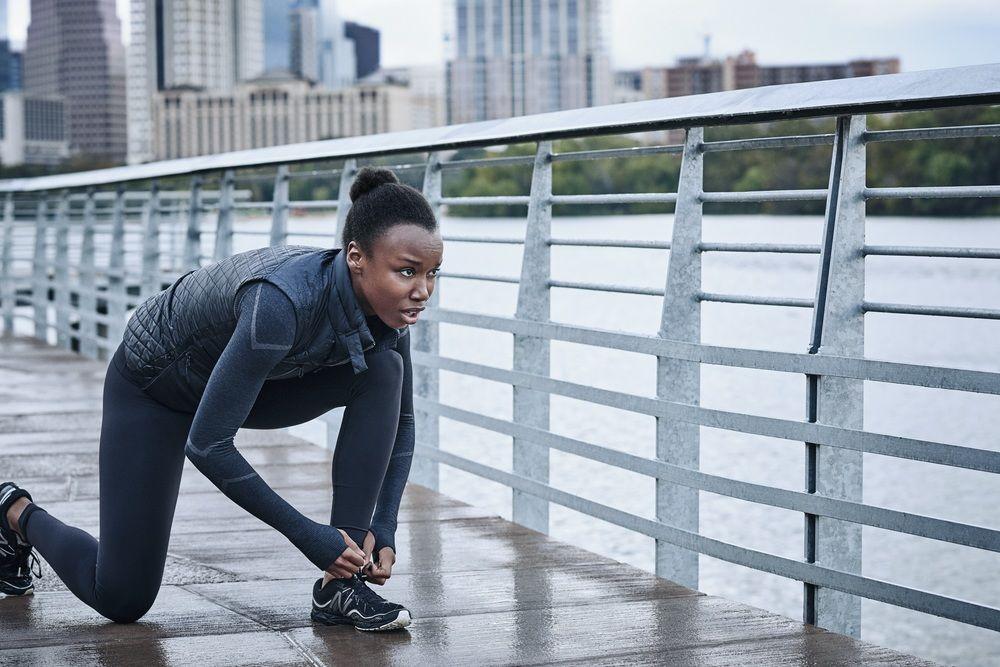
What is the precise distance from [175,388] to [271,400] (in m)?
0.23

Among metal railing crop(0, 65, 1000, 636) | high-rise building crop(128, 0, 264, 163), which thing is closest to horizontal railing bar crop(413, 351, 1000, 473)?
metal railing crop(0, 65, 1000, 636)

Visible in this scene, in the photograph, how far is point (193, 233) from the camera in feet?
27.0

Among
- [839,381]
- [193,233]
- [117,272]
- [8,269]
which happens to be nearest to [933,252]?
[839,381]

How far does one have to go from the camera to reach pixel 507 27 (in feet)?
417

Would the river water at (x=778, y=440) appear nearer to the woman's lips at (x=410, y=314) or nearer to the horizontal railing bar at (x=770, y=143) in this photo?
the horizontal railing bar at (x=770, y=143)

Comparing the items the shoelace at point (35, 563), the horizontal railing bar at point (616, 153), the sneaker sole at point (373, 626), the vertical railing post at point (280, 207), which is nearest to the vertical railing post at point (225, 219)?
the vertical railing post at point (280, 207)

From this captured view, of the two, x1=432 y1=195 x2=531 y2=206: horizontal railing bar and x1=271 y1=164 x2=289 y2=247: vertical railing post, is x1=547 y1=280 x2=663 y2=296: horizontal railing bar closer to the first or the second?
x1=432 y1=195 x2=531 y2=206: horizontal railing bar

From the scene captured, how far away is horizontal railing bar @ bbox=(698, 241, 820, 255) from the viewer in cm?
326

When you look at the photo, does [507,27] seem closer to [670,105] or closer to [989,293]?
[989,293]

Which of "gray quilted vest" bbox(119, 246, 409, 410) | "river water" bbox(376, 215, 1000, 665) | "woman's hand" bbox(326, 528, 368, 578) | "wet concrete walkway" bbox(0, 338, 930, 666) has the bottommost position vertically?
"river water" bbox(376, 215, 1000, 665)

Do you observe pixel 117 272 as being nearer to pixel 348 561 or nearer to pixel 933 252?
→ pixel 348 561

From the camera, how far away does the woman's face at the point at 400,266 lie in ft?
9.27

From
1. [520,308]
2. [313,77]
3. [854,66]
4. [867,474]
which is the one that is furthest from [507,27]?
[520,308]

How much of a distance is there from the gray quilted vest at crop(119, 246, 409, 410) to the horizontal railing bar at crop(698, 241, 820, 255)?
93 cm
